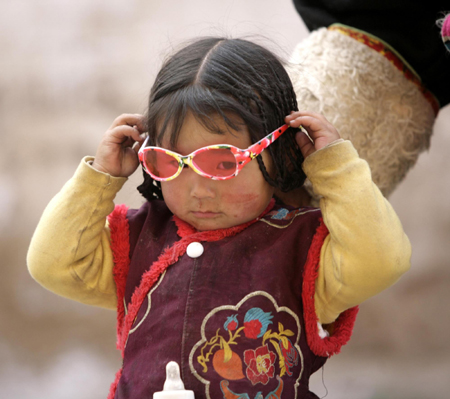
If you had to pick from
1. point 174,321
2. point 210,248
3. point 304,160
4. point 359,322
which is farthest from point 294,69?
point 359,322

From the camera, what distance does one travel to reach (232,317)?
82 cm

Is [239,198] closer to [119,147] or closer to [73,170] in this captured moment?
[119,147]

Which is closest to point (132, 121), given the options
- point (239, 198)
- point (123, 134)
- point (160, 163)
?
point (123, 134)

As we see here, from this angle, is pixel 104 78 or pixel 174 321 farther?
pixel 104 78

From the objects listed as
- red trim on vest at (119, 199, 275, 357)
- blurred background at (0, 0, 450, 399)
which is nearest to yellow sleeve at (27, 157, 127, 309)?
red trim on vest at (119, 199, 275, 357)

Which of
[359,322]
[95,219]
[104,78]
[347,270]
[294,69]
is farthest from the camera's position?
[104,78]

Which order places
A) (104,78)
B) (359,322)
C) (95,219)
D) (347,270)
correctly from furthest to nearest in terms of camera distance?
(104,78), (359,322), (95,219), (347,270)

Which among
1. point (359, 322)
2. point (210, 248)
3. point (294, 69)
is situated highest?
point (294, 69)

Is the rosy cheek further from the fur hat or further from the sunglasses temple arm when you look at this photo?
the fur hat

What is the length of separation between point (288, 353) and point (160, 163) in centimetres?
35

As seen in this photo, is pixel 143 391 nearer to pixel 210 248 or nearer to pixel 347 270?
pixel 210 248

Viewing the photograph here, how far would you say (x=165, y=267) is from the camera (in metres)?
0.88

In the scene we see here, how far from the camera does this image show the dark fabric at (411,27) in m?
1.08

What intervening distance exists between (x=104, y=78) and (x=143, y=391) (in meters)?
1.26
